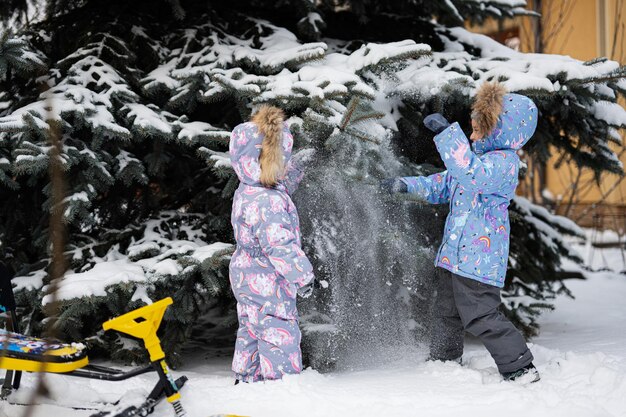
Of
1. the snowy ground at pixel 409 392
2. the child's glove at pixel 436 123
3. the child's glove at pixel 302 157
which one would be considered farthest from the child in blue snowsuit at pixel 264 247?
the child's glove at pixel 436 123

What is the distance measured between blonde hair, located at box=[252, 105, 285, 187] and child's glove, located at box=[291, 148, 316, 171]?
0.37 metres

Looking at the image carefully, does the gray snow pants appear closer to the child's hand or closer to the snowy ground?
the snowy ground

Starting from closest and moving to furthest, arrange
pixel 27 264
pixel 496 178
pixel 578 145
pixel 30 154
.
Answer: pixel 496 178 < pixel 30 154 < pixel 27 264 < pixel 578 145

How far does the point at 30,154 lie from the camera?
12.3ft

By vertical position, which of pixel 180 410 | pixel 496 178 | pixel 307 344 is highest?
pixel 496 178

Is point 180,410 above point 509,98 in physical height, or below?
below

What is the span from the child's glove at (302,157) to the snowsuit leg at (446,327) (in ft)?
3.35

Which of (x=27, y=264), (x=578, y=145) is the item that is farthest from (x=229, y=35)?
(x=578, y=145)

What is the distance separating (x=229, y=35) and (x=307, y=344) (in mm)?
2287

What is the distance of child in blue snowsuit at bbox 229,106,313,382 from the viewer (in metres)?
3.33

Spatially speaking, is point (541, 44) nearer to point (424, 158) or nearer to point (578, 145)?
point (578, 145)

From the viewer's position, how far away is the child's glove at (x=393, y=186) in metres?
3.83

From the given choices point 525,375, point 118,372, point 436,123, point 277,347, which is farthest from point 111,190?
point 525,375

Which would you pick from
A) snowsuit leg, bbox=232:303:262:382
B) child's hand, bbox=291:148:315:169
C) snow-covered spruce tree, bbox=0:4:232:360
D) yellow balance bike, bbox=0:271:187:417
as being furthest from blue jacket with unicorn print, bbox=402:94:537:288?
yellow balance bike, bbox=0:271:187:417
